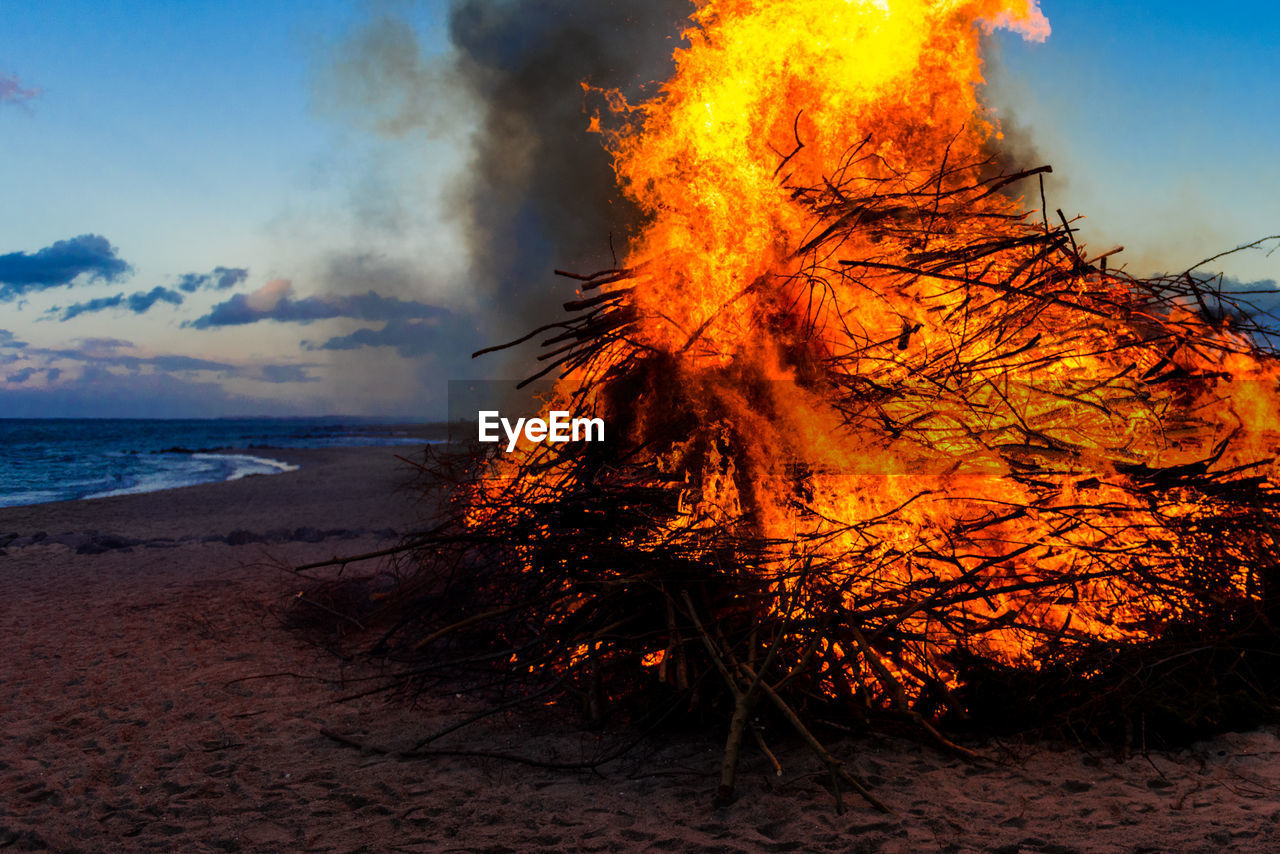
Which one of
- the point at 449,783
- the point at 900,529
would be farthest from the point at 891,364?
the point at 449,783

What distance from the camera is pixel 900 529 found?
4766 millimetres

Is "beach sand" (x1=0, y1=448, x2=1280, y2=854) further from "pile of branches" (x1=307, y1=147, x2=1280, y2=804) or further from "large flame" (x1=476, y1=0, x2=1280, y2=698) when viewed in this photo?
→ "large flame" (x1=476, y1=0, x2=1280, y2=698)

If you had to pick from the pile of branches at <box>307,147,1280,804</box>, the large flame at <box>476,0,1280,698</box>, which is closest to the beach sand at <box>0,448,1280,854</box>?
the pile of branches at <box>307,147,1280,804</box>

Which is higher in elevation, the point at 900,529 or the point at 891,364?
the point at 891,364

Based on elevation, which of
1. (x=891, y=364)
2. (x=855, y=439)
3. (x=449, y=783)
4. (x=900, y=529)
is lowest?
(x=449, y=783)

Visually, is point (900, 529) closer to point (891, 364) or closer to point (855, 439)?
point (855, 439)

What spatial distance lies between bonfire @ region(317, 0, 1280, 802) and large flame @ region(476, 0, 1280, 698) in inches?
0.9

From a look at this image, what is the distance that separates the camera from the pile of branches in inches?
171

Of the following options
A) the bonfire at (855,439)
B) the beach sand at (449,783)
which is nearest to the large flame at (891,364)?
the bonfire at (855,439)

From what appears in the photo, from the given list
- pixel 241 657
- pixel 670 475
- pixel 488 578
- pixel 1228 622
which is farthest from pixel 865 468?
pixel 241 657

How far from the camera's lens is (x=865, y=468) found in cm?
502

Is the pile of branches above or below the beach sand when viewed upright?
above

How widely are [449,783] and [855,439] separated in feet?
10.7

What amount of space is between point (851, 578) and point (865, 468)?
94 centimetres
